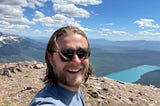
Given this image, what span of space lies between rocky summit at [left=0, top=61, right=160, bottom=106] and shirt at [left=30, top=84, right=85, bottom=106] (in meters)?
12.9

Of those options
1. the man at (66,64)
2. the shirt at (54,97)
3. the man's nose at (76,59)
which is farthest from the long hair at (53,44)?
the man's nose at (76,59)

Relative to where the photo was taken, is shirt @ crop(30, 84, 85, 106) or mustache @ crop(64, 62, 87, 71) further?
mustache @ crop(64, 62, 87, 71)

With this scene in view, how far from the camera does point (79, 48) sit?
3.68 m

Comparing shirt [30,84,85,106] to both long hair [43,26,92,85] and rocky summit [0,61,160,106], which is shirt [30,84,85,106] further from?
rocky summit [0,61,160,106]

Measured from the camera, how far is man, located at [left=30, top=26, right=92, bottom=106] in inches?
134

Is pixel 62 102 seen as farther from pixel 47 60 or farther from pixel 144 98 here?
pixel 144 98

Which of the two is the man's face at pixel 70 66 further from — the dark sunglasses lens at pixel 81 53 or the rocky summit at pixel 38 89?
the rocky summit at pixel 38 89

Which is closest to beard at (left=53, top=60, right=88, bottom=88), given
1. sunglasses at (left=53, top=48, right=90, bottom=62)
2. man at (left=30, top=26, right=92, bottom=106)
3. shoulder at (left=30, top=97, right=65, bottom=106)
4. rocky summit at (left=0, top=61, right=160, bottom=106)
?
man at (left=30, top=26, right=92, bottom=106)

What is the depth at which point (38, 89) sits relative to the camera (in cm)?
1897

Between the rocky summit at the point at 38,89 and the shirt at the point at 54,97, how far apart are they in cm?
1293

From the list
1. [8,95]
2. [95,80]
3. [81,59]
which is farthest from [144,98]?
[81,59]

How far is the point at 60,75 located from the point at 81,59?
0.41 metres

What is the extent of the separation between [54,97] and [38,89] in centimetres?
1608

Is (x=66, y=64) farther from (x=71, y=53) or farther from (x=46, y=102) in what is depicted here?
(x=46, y=102)
